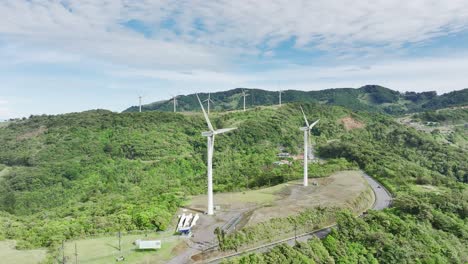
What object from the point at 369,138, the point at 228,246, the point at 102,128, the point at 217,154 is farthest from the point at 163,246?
the point at 369,138

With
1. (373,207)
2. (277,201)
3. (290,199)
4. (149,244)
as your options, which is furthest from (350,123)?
(149,244)

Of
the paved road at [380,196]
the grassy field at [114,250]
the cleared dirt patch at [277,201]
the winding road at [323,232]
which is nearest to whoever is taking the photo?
the grassy field at [114,250]

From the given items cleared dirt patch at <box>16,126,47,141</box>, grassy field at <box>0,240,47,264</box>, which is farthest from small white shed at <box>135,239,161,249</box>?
cleared dirt patch at <box>16,126,47,141</box>

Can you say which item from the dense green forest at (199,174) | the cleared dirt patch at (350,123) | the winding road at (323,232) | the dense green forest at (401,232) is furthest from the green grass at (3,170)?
the cleared dirt patch at (350,123)

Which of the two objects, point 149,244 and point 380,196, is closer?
point 149,244

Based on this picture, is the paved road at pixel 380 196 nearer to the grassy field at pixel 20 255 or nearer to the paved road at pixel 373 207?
the paved road at pixel 373 207

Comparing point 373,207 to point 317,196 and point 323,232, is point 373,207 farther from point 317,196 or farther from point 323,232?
point 323,232

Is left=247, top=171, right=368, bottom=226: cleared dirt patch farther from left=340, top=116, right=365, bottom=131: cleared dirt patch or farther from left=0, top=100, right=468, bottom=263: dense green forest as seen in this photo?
left=340, top=116, right=365, bottom=131: cleared dirt patch

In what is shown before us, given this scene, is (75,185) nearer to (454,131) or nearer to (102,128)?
(102,128)
